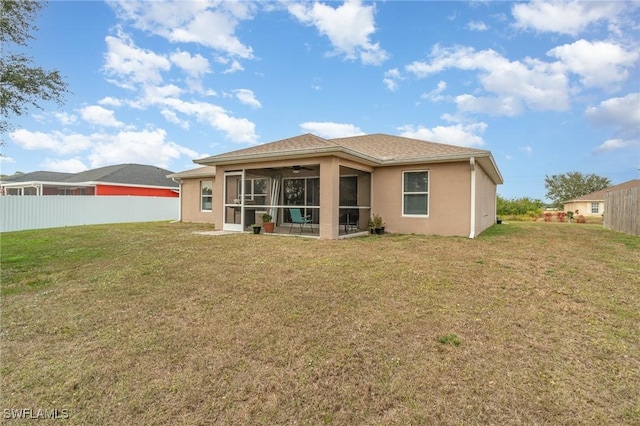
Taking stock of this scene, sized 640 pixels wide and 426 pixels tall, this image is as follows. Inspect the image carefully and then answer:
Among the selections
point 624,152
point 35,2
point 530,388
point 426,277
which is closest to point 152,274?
point 426,277

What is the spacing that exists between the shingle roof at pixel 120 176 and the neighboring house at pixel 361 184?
16.8 metres

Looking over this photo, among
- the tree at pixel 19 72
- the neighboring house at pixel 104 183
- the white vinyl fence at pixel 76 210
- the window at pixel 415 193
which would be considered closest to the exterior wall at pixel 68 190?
the neighboring house at pixel 104 183

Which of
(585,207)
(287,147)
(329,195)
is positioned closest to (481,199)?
(329,195)

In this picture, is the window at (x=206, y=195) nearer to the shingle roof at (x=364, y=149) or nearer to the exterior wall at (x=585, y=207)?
the shingle roof at (x=364, y=149)

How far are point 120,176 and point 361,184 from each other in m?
22.6

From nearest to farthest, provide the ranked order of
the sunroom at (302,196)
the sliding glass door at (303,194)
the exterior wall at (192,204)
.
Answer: the sunroom at (302,196) < the sliding glass door at (303,194) < the exterior wall at (192,204)

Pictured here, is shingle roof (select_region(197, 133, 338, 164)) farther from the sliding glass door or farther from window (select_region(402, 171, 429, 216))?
window (select_region(402, 171, 429, 216))

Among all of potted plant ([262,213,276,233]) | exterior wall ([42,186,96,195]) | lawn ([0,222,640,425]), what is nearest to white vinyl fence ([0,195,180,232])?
exterior wall ([42,186,96,195])

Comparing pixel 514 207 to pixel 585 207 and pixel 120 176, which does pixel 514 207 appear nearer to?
pixel 585 207

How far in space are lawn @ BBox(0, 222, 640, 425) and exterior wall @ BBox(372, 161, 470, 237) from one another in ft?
13.4

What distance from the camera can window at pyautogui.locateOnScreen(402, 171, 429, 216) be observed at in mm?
10586

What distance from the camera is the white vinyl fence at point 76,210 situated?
15.1 meters

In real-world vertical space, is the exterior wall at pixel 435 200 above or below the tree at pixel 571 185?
below

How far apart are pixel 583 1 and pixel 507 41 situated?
107 inches
